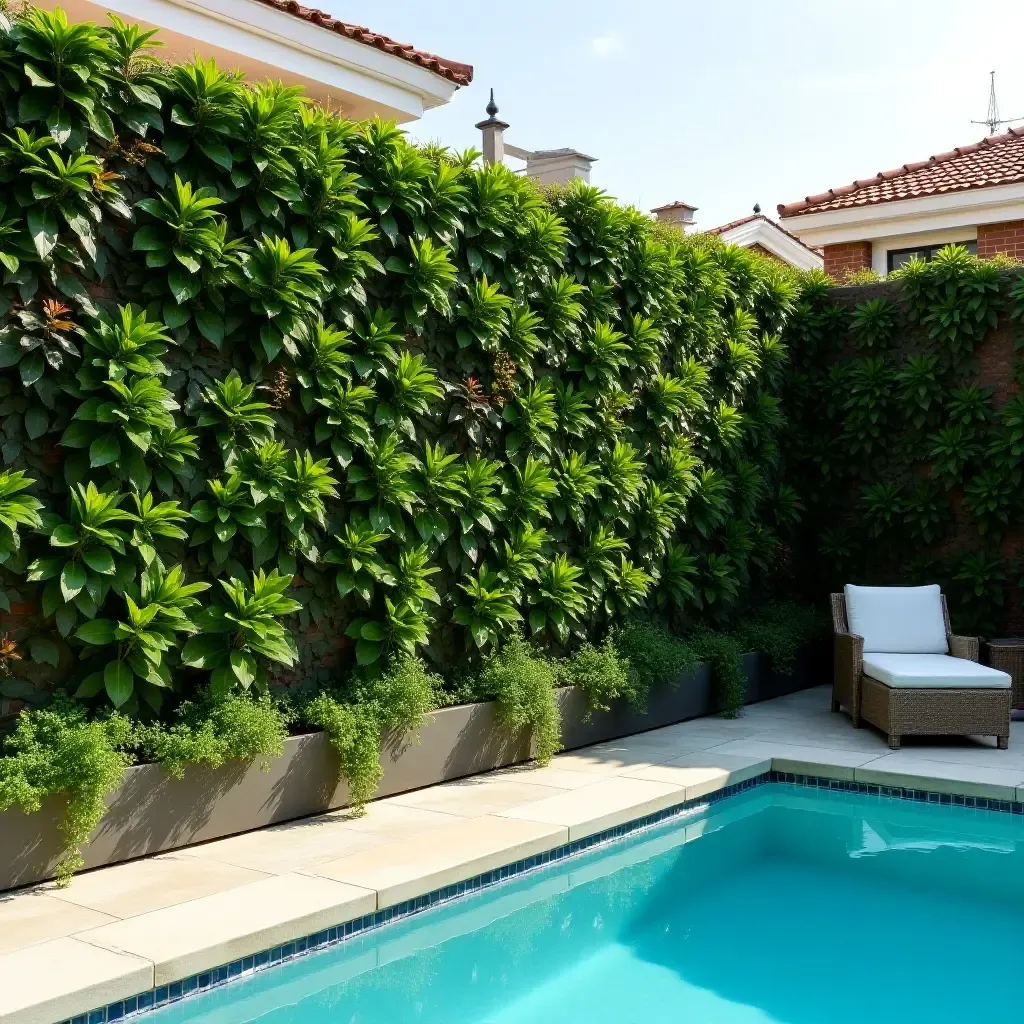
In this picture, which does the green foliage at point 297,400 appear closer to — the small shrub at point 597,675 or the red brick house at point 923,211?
the small shrub at point 597,675

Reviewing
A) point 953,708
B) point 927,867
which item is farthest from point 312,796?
point 953,708

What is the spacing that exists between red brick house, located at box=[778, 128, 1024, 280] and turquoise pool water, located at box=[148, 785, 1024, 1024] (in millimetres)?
9325

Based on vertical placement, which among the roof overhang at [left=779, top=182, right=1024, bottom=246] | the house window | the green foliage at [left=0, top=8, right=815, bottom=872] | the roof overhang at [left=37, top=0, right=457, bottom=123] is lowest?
the green foliage at [left=0, top=8, right=815, bottom=872]

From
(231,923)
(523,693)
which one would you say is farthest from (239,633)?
(523,693)

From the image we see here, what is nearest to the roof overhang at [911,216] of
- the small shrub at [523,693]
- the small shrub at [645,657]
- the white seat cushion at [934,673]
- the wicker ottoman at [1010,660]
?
the wicker ottoman at [1010,660]

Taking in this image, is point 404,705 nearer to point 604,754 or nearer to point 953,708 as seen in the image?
point 604,754

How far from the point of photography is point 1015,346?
9.63 meters

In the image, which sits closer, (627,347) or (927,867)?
(927,867)

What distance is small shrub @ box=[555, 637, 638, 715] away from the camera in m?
7.57

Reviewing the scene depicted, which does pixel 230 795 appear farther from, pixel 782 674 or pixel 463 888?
pixel 782 674

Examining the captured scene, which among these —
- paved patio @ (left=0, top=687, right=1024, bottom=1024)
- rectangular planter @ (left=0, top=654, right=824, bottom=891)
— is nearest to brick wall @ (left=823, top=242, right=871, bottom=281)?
paved patio @ (left=0, top=687, right=1024, bottom=1024)

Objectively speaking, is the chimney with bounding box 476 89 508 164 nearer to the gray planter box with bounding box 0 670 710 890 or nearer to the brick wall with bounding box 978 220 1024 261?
the brick wall with bounding box 978 220 1024 261

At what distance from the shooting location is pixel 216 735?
523 cm

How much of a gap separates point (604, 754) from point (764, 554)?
320 cm
